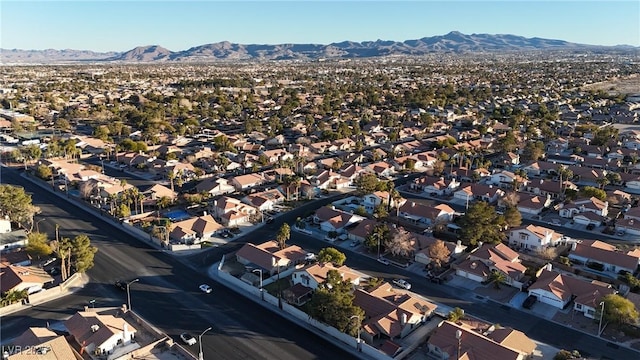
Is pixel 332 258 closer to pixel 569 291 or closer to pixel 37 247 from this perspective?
pixel 569 291

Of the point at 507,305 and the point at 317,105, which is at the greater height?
the point at 317,105

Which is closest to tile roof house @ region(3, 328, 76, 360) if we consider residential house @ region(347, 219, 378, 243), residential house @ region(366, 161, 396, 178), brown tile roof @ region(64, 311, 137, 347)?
brown tile roof @ region(64, 311, 137, 347)

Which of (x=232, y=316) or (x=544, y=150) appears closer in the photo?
(x=232, y=316)

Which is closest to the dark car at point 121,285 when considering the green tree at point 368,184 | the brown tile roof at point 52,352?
the brown tile roof at point 52,352

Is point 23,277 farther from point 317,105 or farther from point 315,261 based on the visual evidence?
point 317,105

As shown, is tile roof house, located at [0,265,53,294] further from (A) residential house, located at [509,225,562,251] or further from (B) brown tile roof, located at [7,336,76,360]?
(A) residential house, located at [509,225,562,251]

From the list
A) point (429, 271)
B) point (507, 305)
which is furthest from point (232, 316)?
point (507, 305)
